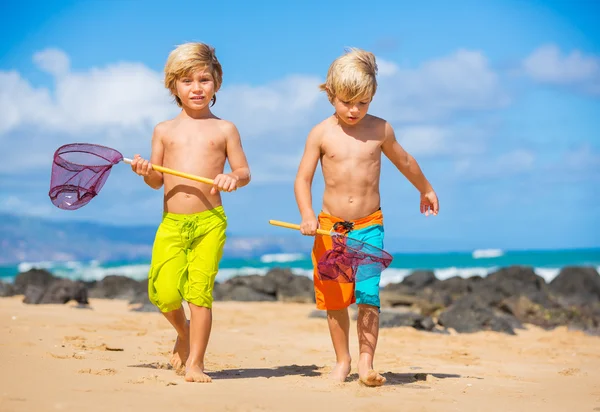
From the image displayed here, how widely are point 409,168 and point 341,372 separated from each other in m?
1.51

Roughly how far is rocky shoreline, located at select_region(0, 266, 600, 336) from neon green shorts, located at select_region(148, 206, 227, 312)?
4.67m

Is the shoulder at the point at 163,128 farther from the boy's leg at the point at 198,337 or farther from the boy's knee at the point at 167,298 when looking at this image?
the boy's leg at the point at 198,337

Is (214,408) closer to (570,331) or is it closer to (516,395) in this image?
(516,395)

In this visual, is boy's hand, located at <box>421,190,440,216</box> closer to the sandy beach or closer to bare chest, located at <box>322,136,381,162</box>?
bare chest, located at <box>322,136,381,162</box>

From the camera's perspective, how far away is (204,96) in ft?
18.4

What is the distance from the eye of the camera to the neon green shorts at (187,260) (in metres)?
5.39

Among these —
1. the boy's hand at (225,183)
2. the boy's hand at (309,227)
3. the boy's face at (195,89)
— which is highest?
the boy's face at (195,89)

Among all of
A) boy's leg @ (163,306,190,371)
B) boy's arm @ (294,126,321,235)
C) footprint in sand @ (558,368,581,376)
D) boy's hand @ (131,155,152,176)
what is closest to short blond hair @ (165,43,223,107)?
boy's hand @ (131,155,152,176)

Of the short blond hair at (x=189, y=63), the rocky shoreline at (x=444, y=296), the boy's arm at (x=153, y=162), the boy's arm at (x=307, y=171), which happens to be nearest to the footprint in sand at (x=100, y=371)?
the boy's arm at (x=153, y=162)

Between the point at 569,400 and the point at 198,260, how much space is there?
2.54 metres

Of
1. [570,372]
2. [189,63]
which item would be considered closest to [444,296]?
[570,372]

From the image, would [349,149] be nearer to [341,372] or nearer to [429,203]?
[429,203]

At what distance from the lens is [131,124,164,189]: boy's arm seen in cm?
538

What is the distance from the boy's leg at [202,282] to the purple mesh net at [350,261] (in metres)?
0.70
